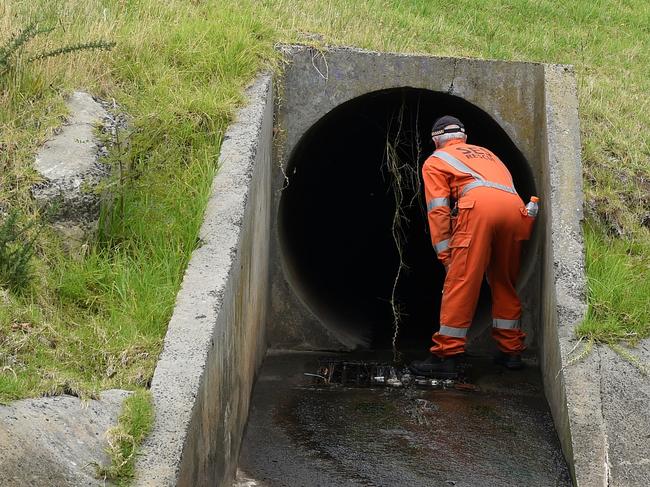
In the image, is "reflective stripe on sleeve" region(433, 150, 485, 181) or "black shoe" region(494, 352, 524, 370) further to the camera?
"black shoe" region(494, 352, 524, 370)

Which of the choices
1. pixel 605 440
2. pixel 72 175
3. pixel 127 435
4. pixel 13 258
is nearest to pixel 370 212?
pixel 72 175

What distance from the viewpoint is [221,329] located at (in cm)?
519

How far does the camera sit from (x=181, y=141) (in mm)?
6918

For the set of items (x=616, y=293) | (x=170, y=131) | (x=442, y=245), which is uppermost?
(x=170, y=131)

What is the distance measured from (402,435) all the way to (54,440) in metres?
2.93

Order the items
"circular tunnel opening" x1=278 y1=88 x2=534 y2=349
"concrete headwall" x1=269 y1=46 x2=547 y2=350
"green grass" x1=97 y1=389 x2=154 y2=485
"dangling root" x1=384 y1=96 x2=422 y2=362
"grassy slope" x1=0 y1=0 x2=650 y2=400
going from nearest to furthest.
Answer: "green grass" x1=97 y1=389 x2=154 y2=485 → "grassy slope" x1=0 y1=0 x2=650 y2=400 → "concrete headwall" x1=269 y1=46 x2=547 y2=350 → "circular tunnel opening" x1=278 y1=88 x2=534 y2=349 → "dangling root" x1=384 y1=96 x2=422 y2=362

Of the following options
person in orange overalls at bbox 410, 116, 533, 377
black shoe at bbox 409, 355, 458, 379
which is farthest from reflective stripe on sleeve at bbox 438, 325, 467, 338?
black shoe at bbox 409, 355, 458, 379

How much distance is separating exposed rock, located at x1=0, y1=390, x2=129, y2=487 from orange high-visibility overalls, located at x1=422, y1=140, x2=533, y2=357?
11.0 ft

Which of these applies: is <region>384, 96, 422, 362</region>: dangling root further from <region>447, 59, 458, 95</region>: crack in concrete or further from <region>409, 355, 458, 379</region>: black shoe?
<region>409, 355, 458, 379</region>: black shoe

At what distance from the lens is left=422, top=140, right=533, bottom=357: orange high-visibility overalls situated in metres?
7.06

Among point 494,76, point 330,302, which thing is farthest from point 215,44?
point 330,302

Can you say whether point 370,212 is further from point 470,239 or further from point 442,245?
point 470,239

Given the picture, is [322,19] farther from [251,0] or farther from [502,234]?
[502,234]

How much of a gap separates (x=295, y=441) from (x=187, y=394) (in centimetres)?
194
